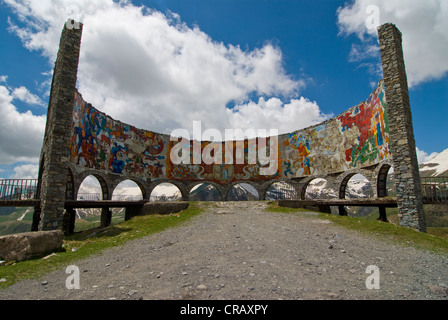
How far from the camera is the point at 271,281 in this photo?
4.60m

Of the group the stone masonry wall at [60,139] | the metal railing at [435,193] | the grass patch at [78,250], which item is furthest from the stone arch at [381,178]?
the stone masonry wall at [60,139]

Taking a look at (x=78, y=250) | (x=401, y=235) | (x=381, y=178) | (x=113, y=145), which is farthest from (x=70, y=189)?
(x=381, y=178)

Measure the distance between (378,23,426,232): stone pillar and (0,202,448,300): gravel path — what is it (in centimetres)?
508

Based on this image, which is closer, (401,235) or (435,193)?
(401,235)

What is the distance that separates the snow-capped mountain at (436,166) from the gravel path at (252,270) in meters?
124

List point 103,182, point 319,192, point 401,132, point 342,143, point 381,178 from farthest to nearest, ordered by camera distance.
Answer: point 319,192
point 342,143
point 103,182
point 381,178
point 401,132

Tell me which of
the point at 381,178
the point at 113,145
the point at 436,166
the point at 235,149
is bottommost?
the point at 381,178

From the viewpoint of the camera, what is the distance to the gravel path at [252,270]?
14.1ft

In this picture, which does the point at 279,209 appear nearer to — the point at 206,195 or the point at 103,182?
the point at 103,182

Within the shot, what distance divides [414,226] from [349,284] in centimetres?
936

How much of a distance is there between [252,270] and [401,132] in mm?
11602

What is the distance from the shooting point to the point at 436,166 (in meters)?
110

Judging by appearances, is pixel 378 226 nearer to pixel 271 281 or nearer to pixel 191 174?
pixel 271 281
